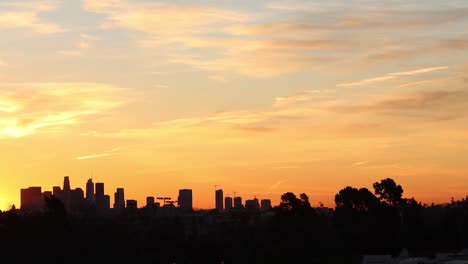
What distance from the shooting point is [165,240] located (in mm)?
144375

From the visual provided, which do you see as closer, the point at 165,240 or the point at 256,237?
the point at 165,240

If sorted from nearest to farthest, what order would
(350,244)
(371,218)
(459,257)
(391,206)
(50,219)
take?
(459,257) → (50,219) → (350,244) → (371,218) → (391,206)

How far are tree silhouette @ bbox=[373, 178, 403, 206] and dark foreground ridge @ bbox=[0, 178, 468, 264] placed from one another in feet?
31.7

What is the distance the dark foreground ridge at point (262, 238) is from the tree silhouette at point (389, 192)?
31.7 feet

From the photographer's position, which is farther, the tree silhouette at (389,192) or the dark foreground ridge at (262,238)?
the tree silhouette at (389,192)

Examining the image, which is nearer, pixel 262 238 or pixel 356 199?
pixel 262 238

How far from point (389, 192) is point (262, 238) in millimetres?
34465

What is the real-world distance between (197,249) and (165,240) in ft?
22.9

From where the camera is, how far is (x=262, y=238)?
152750 millimetres

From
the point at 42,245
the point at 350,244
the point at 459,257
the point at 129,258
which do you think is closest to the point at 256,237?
the point at 350,244

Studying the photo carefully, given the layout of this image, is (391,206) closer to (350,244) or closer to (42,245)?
(350,244)

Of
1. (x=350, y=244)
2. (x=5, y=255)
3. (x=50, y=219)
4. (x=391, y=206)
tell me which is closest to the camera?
(x=5, y=255)

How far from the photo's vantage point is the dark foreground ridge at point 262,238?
5251 inches

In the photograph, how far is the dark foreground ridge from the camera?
133375mm
